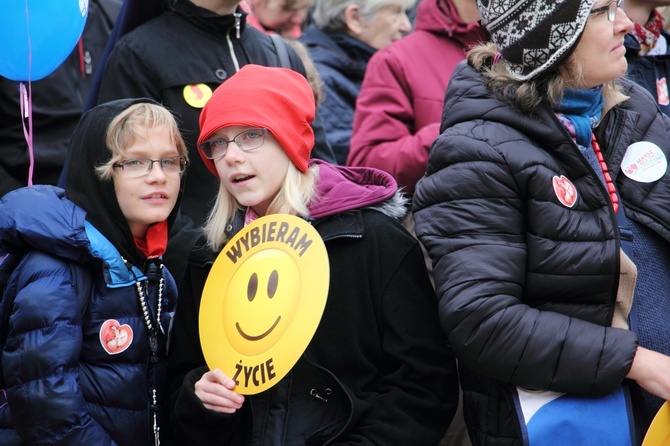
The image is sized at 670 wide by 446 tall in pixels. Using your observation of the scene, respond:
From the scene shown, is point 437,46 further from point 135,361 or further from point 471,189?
point 135,361

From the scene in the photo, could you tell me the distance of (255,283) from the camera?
3299 mm

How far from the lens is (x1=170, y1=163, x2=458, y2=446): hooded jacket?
11.2ft

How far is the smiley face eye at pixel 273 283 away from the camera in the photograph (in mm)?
3245

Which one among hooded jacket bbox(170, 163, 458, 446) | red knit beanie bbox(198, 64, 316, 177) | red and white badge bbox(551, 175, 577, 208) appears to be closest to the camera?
red and white badge bbox(551, 175, 577, 208)

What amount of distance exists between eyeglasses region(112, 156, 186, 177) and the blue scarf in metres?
1.41

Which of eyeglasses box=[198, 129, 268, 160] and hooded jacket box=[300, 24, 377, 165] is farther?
hooded jacket box=[300, 24, 377, 165]

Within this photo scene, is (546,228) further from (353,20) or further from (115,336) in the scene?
(353,20)

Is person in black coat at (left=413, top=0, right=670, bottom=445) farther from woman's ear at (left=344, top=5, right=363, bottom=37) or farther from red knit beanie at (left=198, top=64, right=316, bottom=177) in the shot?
woman's ear at (left=344, top=5, right=363, bottom=37)

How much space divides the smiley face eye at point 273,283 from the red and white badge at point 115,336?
2.18 feet

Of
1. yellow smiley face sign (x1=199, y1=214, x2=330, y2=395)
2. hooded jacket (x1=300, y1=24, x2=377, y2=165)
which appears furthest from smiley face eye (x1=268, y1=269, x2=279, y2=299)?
hooded jacket (x1=300, y1=24, x2=377, y2=165)

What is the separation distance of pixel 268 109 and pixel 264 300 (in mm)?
719

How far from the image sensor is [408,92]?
5008 millimetres

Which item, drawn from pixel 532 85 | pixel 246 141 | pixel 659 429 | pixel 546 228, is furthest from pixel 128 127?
pixel 659 429

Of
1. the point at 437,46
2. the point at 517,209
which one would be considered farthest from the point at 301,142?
the point at 437,46
